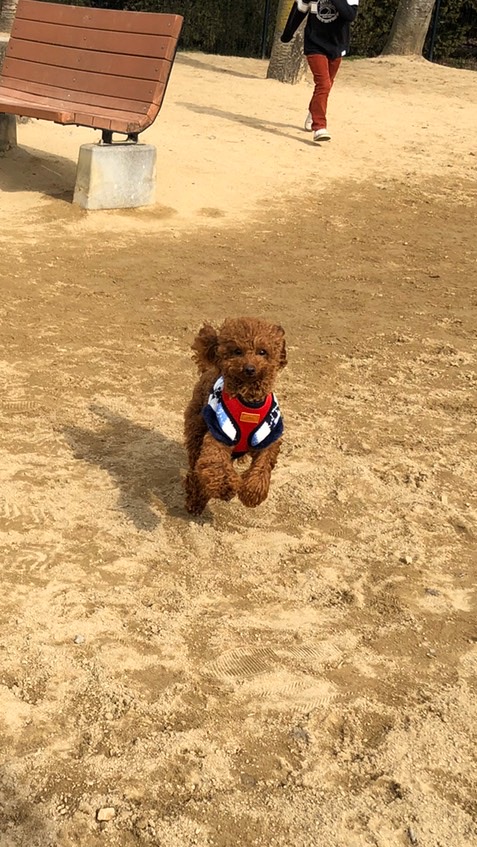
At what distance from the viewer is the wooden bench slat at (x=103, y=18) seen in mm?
8227

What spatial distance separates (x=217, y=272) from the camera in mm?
7273

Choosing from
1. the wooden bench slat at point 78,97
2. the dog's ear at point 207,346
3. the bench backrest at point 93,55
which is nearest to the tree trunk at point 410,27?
the bench backrest at point 93,55

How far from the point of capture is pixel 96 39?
8898mm

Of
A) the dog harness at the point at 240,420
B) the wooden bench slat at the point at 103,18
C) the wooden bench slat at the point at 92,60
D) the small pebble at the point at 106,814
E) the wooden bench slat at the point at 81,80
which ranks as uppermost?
the wooden bench slat at the point at 103,18

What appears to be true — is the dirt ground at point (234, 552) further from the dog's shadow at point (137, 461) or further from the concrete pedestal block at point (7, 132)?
the concrete pedestal block at point (7, 132)

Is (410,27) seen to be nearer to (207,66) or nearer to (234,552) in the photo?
(207,66)

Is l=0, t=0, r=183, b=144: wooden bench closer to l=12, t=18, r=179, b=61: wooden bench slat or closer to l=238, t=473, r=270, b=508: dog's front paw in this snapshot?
l=12, t=18, r=179, b=61: wooden bench slat

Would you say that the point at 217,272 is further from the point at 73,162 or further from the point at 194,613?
the point at 194,613

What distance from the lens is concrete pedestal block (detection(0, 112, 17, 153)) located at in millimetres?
9211

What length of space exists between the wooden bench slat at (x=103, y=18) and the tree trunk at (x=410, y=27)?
9683 millimetres

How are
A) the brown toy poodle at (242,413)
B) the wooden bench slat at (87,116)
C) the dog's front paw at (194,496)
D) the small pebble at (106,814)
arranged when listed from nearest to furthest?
the small pebble at (106,814)
the brown toy poodle at (242,413)
the dog's front paw at (194,496)
the wooden bench slat at (87,116)

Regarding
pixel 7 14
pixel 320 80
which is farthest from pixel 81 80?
pixel 7 14

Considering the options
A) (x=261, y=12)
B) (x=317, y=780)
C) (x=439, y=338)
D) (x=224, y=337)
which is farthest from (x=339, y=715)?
(x=261, y=12)

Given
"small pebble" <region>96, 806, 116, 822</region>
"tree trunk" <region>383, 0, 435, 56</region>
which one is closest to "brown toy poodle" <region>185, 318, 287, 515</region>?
"small pebble" <region>96, 806, 116, 822</region>
